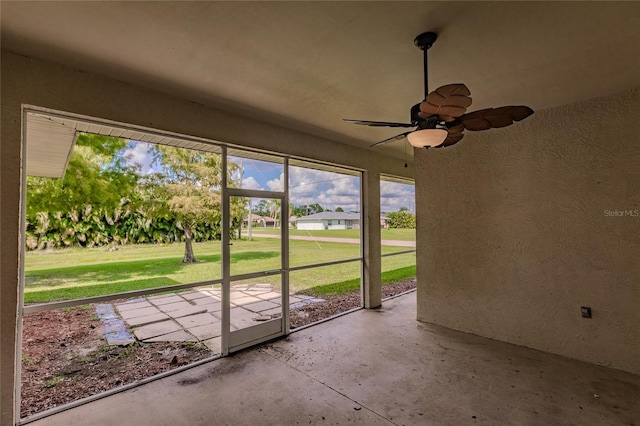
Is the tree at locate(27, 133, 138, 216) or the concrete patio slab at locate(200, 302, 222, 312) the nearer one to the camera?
the tree at locate(27, 133, 138, 216)

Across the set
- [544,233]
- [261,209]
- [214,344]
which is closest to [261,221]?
[261,209]

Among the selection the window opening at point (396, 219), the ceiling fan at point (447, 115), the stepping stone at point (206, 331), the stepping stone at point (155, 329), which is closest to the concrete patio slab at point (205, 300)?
the stepping stone at point (155, 329)

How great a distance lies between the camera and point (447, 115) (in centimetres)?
180

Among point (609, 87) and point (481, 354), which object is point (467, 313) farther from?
point (609, 87)

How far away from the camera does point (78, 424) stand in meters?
2.23

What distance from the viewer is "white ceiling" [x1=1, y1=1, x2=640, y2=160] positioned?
174cm

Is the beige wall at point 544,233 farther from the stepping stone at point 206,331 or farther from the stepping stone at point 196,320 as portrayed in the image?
the stepping stone at point 196,320

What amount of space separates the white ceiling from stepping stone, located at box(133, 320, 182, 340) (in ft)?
10.4

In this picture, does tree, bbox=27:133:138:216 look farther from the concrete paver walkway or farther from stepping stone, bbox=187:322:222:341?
stepping stone, bbox=187:322:222:341

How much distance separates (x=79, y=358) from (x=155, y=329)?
87 cm

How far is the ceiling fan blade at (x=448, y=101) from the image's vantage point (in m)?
1.54

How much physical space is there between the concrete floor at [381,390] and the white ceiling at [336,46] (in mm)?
2795

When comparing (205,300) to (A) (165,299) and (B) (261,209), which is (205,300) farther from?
(B) (261,209)

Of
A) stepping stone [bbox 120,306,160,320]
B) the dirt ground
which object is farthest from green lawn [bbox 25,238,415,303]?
the dirt ground
